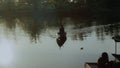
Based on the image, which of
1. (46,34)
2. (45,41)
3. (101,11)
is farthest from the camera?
(101,11)

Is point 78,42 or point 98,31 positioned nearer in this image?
point 78,42

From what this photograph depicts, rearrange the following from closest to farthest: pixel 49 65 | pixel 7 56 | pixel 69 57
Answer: pixel 49 65, pixel 69 57, pixel 7 56

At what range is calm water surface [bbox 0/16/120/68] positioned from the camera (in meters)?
17.8

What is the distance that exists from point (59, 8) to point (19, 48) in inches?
918

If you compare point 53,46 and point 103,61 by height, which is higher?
point 103,61

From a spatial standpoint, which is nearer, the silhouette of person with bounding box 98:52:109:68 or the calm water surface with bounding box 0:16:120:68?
the silhouette of person with bounding box 98:52:109:68

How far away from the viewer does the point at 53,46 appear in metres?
21.5

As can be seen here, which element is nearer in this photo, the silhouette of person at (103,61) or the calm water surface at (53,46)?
the silhouette of person at (103,61)

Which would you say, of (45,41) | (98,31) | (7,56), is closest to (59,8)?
(98,31)

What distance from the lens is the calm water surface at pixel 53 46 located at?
17828mm

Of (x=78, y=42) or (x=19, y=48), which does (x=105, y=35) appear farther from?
(x=19, y=48)

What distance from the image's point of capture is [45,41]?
23391 mm

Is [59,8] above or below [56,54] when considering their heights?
above

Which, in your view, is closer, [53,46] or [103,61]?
[103,61]
